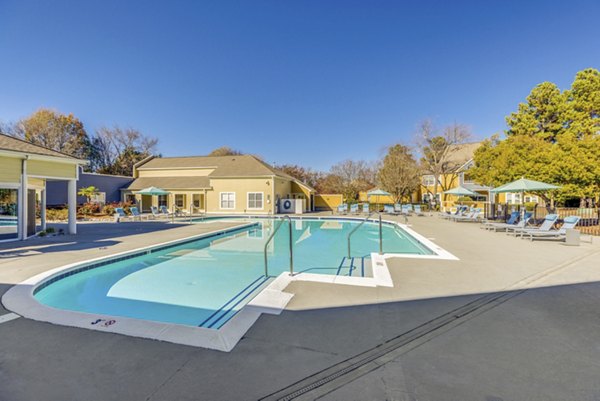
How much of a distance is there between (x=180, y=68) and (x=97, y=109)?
26.0 meters

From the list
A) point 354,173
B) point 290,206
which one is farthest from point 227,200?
point 354,173

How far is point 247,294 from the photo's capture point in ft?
20.0

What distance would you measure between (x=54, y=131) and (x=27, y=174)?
1330 inches

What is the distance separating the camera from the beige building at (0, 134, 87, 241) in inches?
402

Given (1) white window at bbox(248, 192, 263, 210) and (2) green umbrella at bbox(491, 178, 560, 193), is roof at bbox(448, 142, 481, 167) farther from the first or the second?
(1) white window at bbox(248, 192, 263, 210)

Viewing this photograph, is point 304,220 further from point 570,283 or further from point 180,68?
point 570,283

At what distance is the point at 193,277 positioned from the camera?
24.7 ft

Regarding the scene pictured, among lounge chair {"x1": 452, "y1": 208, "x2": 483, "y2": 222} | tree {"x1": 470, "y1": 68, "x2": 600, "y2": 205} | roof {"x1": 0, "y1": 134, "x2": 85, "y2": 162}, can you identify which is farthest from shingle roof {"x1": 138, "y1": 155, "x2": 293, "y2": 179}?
tree {"x1": 470, "y1": 68, "x2": 600, "y2": 205}

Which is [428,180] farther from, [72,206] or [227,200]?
[72,206]

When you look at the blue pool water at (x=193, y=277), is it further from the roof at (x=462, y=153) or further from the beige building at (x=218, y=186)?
the roof at (x=462, y=153)

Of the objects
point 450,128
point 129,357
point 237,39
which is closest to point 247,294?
point 129,357

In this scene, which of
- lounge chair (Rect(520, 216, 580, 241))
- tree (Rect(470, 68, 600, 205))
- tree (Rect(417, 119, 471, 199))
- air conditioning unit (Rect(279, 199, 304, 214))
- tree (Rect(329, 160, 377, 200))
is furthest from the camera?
tree (Rect(329, 160, 377, 200))

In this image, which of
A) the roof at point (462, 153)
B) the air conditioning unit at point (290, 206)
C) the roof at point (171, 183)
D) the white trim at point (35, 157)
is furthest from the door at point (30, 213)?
the roof at point (462, 153)

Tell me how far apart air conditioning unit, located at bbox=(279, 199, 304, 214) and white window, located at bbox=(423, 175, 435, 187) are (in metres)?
19.1
